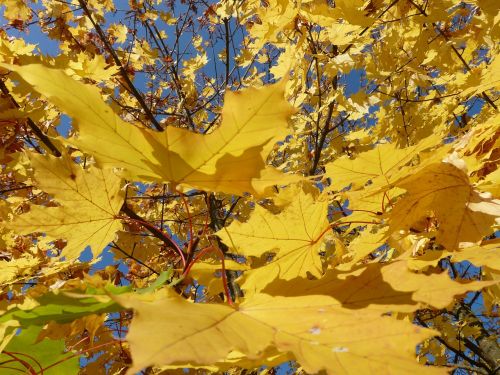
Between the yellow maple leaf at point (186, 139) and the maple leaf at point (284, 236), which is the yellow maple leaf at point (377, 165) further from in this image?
the yellow maple leaf at point (186, 139)

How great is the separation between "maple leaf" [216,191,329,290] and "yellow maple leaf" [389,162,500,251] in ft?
0.55

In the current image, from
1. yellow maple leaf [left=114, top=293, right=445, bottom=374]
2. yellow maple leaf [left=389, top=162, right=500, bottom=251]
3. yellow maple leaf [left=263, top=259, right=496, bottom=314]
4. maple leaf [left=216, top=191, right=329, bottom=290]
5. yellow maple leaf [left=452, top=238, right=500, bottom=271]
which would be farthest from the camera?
maple leaf [left=216, top=191, right=329, bottom=290]

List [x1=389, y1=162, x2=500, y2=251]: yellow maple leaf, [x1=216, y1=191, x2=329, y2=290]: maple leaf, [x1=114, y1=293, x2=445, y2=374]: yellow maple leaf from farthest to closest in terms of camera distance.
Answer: [x1=216, y1=191, x2=329, y2=290]: maple leaf
[x1=389, y1=162, x2=500, y2=251]: yellow maple leaf
[x1=114, y1=293, x2=445, y2=374]: yellow maple leaf

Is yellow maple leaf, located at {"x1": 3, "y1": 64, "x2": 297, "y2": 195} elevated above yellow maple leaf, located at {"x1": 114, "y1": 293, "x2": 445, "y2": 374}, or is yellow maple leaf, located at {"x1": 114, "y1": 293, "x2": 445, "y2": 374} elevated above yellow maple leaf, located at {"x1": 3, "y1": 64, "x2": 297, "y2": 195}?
yellow maple leaf, located at {"x1": 3, "y1": 64, "x2": 297, "y2": 195}

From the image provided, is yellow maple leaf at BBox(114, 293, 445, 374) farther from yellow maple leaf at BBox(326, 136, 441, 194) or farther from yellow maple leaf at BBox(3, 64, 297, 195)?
yellow maple leaf at BBox(326, 136, 441, 194)

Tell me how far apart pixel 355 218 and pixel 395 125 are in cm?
237

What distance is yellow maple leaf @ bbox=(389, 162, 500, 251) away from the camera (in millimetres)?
724

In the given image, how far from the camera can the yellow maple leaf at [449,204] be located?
0.72 metres

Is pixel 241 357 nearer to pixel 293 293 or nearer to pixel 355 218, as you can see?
pixel 293 293

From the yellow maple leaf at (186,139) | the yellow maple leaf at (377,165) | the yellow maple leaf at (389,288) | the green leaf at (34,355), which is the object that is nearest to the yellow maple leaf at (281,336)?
the yellow maple leaf at (389,288)

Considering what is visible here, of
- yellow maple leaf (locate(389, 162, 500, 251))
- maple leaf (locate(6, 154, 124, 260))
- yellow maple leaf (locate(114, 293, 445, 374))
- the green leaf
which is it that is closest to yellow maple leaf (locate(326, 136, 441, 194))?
yellow maple leaf (locate(389, 162, 500, 251))

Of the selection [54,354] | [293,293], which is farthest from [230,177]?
[54,354]

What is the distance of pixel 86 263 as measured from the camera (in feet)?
6.57

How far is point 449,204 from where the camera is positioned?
2.50 ft
